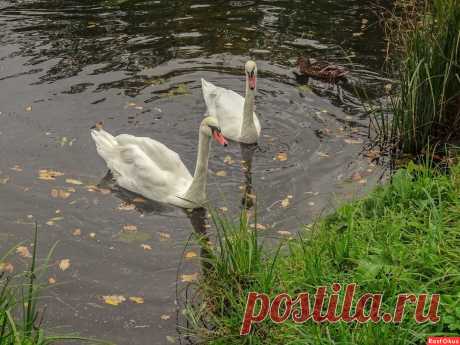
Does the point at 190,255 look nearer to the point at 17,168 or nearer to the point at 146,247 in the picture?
the point at 146,247

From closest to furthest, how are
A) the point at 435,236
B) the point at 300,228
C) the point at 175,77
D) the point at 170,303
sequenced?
the point at 435,236, the point at 170,303, the point at 300,228, the point at 175,77

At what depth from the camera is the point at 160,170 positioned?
26.5 ft

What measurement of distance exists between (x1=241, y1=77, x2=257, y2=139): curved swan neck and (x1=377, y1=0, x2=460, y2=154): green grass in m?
1.96

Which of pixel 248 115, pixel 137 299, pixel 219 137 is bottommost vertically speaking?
pixel 137 299

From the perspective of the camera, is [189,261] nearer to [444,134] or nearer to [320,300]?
[320,300]

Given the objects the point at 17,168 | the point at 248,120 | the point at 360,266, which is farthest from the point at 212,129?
the point at 360,266

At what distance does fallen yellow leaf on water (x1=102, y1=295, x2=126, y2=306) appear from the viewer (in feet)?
20.4

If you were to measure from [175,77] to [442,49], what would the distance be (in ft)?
16.1

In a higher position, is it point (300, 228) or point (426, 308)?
point (426, 308)

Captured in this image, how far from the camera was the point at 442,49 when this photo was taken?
7582 mm

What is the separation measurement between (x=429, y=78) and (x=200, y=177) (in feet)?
9.32

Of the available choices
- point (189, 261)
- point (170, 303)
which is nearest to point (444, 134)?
point (189, 261)

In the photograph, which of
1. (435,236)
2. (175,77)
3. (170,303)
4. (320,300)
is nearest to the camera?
(320,300)

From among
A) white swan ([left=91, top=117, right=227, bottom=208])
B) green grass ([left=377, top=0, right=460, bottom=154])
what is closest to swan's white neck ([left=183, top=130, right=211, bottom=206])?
white swan ([left=91, top=117, right=227, bottom=208])
